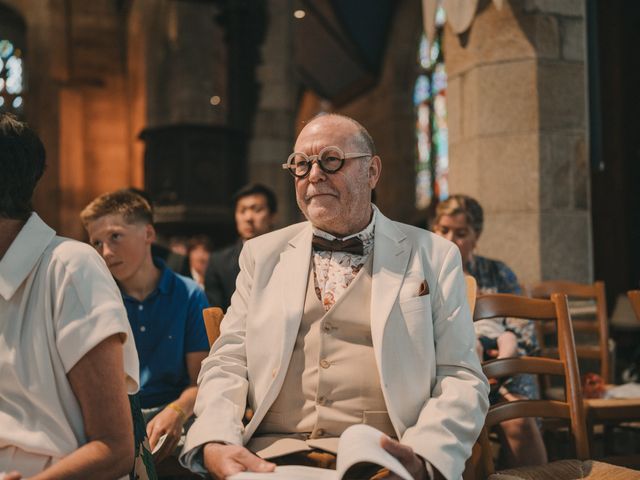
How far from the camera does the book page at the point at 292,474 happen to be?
185 centimetres

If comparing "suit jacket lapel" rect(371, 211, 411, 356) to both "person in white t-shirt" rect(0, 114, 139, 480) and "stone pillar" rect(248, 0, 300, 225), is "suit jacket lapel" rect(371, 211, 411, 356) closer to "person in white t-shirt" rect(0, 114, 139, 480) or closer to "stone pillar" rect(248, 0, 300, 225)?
"person in white t-shirt" rect(0, 114, 139, 480)

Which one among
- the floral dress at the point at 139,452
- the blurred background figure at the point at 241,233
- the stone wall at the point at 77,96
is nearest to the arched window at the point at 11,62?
the stone wall at the point at 77,96

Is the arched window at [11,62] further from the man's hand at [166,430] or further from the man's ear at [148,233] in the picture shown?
the man's hand at [166,430]

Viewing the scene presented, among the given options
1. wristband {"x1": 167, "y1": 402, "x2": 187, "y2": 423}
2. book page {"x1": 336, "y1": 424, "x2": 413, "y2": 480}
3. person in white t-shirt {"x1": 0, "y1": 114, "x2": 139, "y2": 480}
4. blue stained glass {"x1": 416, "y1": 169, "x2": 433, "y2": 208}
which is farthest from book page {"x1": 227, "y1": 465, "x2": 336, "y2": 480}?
blue stained glass {"x1": 416, "y1": 169, "x2": 433, "y2": 208}

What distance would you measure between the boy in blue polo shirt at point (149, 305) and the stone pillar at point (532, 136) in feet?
8.33

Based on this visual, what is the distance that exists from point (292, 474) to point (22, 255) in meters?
0.79

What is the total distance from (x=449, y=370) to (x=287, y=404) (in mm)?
448

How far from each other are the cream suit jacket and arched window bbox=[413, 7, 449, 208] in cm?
1330

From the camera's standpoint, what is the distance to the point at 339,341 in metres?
2.22

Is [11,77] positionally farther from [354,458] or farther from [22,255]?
[354,458]

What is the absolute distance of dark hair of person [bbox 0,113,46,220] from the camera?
1676 mm

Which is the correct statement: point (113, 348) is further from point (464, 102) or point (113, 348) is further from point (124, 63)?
point (124, 63)

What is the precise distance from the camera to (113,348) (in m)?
1.65

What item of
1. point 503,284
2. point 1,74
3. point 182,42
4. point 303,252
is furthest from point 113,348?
point 1,74
